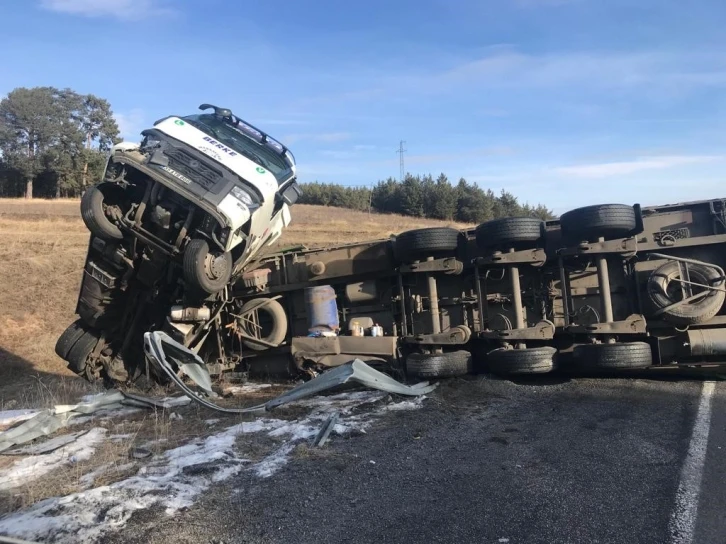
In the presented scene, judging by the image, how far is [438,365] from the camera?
6.57 metres

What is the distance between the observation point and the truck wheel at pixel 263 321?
8055mm

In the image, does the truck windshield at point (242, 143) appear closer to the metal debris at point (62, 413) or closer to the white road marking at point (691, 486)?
the metal debris at point (62, 413)

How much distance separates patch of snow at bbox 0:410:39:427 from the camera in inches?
227

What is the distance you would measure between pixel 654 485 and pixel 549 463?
678 mm

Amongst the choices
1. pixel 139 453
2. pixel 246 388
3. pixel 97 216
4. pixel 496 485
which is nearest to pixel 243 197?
pixel 97 216

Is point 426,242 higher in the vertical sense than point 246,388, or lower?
higher

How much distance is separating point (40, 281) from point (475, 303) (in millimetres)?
16367

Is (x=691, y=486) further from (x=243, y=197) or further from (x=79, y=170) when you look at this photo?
(x=79, y=170)

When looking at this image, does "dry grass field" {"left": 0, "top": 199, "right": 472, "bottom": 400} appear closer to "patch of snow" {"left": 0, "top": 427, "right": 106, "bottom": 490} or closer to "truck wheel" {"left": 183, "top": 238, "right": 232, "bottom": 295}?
"truck wheel" {"left": 183, "top": 238, "right": 232, "bottom": 295}

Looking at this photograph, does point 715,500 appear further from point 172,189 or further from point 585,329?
point 172,189

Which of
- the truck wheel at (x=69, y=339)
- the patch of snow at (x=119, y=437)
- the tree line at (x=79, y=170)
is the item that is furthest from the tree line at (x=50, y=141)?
the patch of snow at (x=119, y=437)

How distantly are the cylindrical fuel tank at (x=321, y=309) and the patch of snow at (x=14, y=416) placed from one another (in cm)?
332

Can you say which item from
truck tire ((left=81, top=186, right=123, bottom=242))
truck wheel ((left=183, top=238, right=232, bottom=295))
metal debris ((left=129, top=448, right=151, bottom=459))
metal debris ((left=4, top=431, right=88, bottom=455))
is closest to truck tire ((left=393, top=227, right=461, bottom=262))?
truck wheel ((left=183, top=238, right=232, bottom=295))

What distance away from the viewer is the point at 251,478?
12.5ft
